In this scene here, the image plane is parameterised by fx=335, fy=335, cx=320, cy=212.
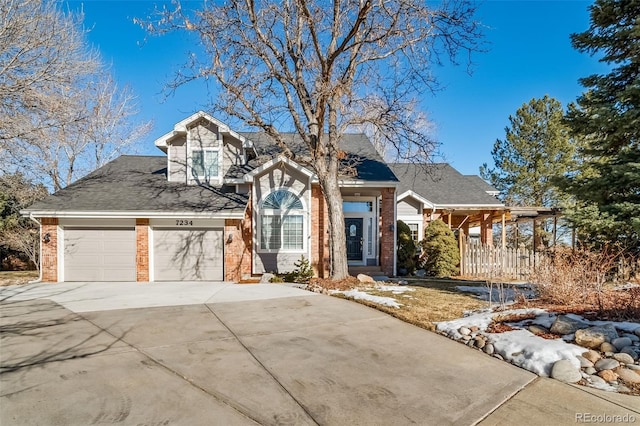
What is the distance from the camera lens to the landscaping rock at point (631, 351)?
4082 mm

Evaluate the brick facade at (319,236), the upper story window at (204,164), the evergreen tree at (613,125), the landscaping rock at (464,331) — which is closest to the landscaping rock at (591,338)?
the landscaping rock at (464,331)

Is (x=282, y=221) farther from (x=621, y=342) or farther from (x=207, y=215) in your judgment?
(x=621, y=342)

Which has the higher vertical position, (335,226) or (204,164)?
(204,164)

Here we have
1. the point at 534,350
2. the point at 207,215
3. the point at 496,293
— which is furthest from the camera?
the point at 207,215

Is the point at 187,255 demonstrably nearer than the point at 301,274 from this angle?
No

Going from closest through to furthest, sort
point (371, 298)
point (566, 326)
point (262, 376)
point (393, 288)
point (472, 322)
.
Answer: point (262, 376)
point (566, 326)
point (472, 322)
point (371, 298)
point (393, 288)

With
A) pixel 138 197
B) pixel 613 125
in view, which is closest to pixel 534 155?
pixel 613 125

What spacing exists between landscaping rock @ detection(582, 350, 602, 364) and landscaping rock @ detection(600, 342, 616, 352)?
5.9 inches

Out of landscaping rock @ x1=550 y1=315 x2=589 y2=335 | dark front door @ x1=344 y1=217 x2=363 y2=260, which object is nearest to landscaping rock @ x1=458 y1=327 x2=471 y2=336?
landscaping rock @ x1=550 y1=315 x2=589 y2=335

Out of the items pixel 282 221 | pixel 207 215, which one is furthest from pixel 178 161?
pixel 282 221

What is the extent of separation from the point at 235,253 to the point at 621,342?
34.1ft

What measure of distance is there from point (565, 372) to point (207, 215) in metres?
10.5

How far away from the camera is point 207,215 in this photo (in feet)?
38.4

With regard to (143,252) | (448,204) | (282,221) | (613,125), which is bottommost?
(143,252)
